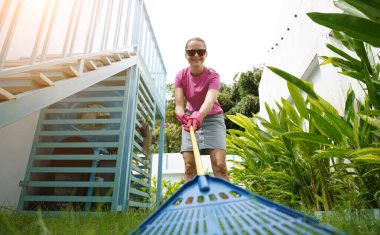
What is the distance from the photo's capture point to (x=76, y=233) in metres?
0.88

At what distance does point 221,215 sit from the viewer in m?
0.68

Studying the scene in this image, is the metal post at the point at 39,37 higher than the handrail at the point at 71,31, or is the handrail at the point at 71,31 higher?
the handrail at the point at 71,31

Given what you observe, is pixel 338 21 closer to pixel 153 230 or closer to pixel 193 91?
pixel 153 230

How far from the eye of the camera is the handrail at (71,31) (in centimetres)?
162

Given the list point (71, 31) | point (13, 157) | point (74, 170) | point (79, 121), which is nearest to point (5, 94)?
point (71, 31)

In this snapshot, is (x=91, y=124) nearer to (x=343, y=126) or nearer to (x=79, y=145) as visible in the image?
(x=79, y=145)

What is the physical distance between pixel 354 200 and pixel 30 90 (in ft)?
6.15

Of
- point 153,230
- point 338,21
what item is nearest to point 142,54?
point 338,21

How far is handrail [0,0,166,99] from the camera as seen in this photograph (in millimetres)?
1615

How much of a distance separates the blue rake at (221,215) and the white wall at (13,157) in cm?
225

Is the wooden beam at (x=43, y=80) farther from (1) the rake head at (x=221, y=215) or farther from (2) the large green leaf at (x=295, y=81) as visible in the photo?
(2) the large green leaf at (x=295, y=81)

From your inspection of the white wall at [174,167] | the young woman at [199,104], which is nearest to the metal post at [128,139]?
the young woman at [199,104]

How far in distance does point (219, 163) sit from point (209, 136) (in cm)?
22

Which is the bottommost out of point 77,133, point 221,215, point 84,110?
point 221,215
